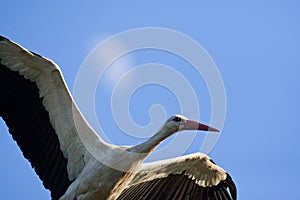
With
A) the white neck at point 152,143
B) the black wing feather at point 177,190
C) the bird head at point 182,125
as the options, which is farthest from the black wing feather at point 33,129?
the bird head at point 182,125

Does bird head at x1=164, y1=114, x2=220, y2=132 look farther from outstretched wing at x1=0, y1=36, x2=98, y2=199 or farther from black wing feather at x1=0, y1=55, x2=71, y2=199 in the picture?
black wing feather at x1=0, y1=55, x2=71, y2=199

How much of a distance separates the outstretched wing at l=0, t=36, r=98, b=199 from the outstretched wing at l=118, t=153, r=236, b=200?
132 cm

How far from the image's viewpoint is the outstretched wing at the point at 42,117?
9125 mm

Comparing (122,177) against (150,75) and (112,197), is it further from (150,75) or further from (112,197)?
(150,75)

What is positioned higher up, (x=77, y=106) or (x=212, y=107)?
(x=212, y=107)

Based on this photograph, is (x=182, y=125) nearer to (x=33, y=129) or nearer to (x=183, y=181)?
(x=183, y=181)

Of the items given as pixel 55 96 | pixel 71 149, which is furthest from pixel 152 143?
pixel 55 96

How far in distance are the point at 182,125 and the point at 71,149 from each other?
2.23 metres

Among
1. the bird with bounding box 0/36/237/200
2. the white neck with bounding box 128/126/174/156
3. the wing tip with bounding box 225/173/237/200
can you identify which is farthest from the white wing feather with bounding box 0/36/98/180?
the wing tip with bounding box 225/173/237/200

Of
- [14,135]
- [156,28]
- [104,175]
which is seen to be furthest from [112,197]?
[156,28]

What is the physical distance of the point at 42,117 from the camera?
31.4ft

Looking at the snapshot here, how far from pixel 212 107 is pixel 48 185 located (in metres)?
3.36

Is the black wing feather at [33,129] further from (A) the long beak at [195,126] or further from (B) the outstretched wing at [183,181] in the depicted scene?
(A) the long beak at [195,126]

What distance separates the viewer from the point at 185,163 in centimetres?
990
